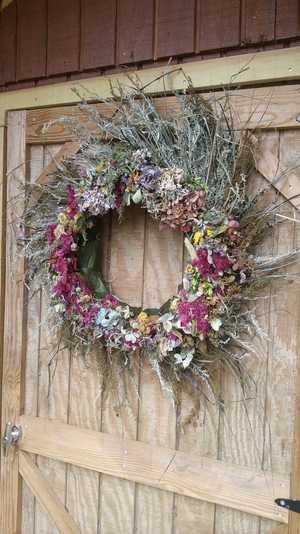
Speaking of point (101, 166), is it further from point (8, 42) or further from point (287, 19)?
point (8, 42)

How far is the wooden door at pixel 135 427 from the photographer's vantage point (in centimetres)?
140

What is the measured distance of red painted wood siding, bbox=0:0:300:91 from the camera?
52.9 inches

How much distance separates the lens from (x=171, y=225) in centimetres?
139

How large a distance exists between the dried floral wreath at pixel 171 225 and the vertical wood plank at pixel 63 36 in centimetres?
27

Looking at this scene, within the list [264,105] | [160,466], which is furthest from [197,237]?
[160,466]

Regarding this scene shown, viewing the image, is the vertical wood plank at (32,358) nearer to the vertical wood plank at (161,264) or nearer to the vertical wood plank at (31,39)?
the vertical wood plank at (31,39)

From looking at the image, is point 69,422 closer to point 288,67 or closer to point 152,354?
point 152,354

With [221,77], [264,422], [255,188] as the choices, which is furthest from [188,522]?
[221,77]

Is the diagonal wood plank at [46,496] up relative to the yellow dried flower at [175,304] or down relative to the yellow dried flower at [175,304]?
down

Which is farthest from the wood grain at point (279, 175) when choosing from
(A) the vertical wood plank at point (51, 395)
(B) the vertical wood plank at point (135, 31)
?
(A) the vertical wood plank at point (51, 395)

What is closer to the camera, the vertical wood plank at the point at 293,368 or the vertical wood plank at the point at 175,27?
the vertical wood plank at the point at 293,368

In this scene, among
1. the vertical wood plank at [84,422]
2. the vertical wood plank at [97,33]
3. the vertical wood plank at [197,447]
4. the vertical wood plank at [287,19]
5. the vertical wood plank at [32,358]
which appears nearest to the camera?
the vertical wood plank at [287,19]

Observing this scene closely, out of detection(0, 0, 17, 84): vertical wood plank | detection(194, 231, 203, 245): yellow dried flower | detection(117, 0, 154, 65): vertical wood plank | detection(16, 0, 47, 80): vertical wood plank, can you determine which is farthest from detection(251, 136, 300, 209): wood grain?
detection(0, 0, 17, 84): vertical wood plank

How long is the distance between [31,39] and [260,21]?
99 centimetres
